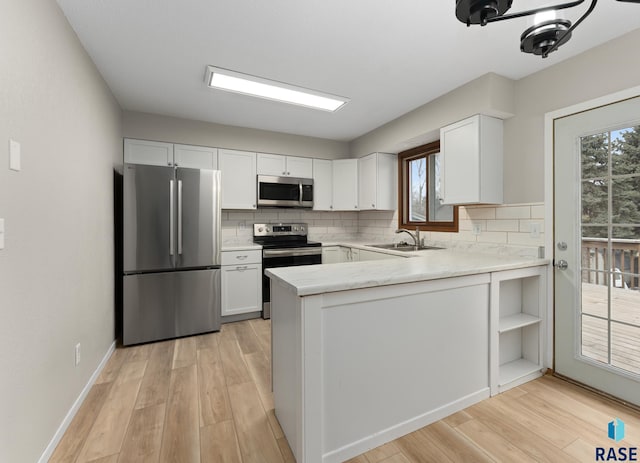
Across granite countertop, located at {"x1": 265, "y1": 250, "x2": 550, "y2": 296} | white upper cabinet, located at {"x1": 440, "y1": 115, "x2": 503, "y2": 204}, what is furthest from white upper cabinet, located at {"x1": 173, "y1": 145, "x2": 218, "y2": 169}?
white upper cabinet, located at {"x1": 440, "y1": 115, "x2": 503, "y2": 204}

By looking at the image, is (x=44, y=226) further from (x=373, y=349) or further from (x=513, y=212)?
(x=513, y=212)

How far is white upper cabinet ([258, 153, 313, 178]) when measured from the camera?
13.0 feet

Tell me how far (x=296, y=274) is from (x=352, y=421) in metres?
0.79

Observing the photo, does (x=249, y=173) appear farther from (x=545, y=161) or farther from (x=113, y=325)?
(x=545, y=161)

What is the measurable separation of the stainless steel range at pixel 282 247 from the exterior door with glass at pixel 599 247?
256cm

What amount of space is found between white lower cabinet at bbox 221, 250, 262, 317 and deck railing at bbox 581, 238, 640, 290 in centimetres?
306

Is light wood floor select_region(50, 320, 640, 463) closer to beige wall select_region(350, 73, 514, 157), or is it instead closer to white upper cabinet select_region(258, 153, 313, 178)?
beige wall select_region(350, 73, 514, 157)

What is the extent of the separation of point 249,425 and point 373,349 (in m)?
0.88

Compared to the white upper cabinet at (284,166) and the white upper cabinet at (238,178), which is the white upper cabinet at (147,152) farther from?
the white upper cabinet at (284,166)

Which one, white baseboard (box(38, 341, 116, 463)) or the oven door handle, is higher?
the oven door handle

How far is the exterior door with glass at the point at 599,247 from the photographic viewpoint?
1.89 meters

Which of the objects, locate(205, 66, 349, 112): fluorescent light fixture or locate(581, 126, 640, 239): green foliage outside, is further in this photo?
locate(205, 66, 349, 112): fluorescent light fixture

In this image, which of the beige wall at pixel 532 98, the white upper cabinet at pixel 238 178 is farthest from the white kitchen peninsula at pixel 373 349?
the white upper cabinet at pixel 238 178

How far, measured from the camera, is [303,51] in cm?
214
